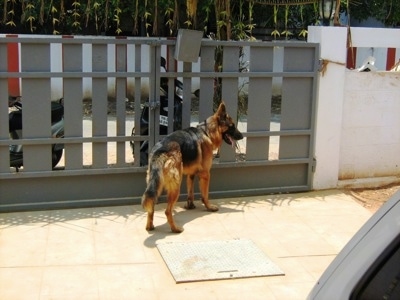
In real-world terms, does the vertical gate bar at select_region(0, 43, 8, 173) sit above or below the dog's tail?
above

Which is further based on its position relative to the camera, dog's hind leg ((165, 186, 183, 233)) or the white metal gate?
the white metal gate

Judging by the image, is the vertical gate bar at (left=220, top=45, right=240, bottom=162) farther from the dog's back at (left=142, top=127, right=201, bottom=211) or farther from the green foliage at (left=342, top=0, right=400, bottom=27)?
the green foliage at (left=342, top=0, right=400, bottom=27)

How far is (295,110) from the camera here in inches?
275

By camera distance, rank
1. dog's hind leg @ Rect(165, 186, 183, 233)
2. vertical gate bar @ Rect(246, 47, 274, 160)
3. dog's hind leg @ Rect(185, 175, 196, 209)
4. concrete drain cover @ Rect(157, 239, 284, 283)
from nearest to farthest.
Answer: concrete drain cover @ Rect(157, 239, 284, 283) < dog's hind leg @ Rect(165, 186, 183, 233) < dog's hind leg @ Rect(185, 175, 196, 209) < vertical gate bar @ Rect(246, 47, 274, 160)

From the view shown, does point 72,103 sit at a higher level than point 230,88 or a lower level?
lower

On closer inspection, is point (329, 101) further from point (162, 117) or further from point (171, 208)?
point (171, 208)

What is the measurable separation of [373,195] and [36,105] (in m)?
4.01

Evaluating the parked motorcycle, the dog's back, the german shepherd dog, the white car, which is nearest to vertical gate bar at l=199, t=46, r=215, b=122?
the parked motorcycle

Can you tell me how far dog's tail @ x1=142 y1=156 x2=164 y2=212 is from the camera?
5.40 m

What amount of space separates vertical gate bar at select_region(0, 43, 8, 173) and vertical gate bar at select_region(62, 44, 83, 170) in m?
0.57

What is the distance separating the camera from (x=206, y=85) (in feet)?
21.8

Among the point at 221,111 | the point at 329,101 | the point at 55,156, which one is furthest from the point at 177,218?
the point at 329,101

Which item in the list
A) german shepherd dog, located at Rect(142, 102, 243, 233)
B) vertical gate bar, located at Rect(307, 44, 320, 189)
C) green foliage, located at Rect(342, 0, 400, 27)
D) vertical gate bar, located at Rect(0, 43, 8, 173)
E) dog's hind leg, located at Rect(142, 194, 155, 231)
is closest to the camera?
dog's hind leg, located at Rect(142, 194, 155, 231)

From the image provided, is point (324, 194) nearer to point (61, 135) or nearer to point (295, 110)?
point (295, 110)
